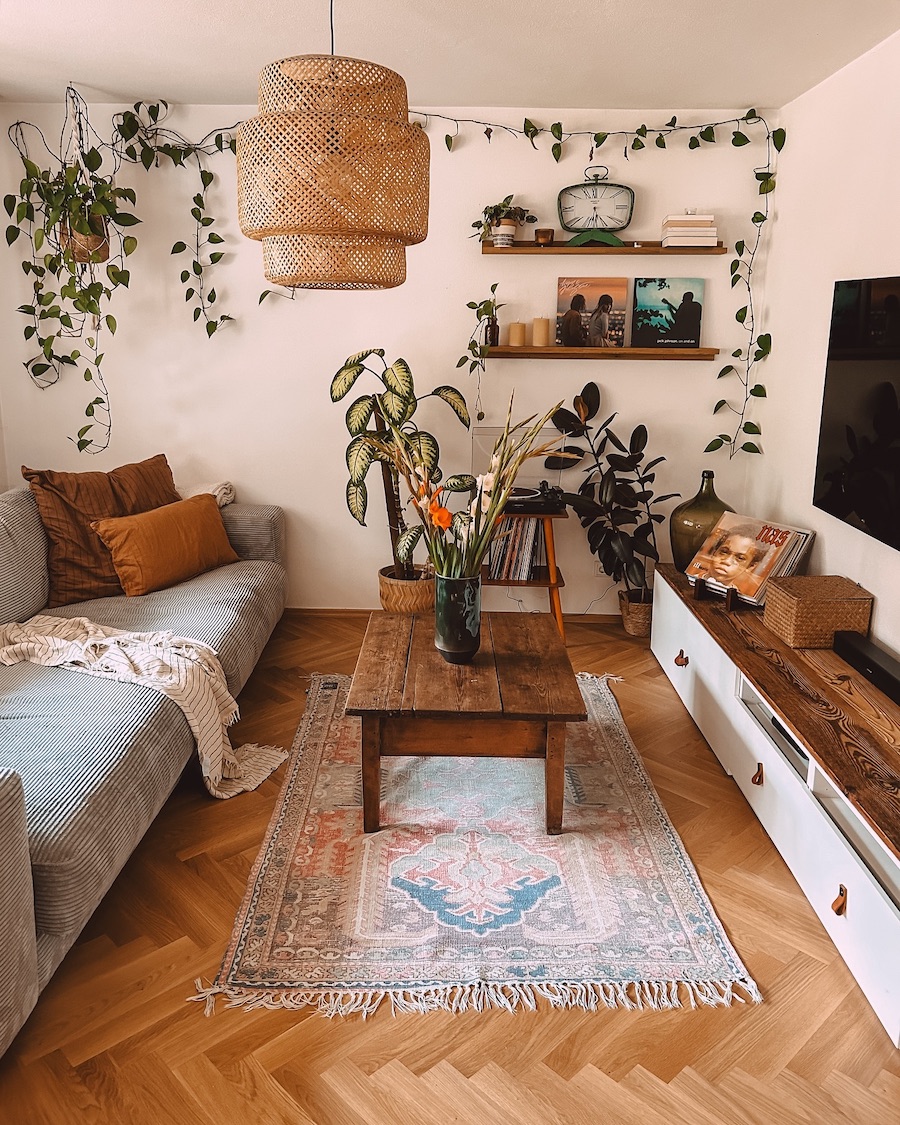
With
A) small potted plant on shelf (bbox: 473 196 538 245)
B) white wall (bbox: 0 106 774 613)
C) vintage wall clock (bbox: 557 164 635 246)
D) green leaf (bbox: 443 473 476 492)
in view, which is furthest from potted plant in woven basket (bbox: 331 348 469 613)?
vintage wall clock (bbox: 557 164 635 246)

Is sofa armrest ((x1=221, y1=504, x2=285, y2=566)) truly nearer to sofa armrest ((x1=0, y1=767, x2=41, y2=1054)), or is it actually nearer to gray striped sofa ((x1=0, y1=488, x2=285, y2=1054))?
gray striped sofa ((x1=0, y1=488, x2=285, y2=1054))

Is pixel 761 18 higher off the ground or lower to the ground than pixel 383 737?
higher

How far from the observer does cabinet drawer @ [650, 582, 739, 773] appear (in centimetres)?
289

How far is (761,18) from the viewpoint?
274cm

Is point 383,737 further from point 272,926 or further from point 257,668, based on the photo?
point 257,668

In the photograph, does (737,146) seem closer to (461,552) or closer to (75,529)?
(461,552)

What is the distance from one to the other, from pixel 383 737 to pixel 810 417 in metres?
2.05

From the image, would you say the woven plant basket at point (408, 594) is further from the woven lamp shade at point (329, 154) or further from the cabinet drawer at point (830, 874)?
the woven lamp shade at point (329, 154)

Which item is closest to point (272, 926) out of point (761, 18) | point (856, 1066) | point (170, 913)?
point (170, 913)

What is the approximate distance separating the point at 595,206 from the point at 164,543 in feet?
7.50

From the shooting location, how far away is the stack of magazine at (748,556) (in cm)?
326

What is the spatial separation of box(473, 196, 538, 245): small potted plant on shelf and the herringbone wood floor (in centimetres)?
277

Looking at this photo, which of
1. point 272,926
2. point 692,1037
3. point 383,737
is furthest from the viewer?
point 383,737

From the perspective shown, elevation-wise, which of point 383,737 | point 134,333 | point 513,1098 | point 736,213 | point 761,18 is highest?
point 761,18
